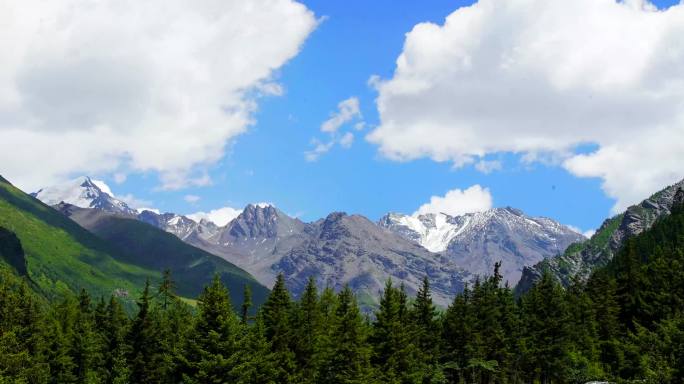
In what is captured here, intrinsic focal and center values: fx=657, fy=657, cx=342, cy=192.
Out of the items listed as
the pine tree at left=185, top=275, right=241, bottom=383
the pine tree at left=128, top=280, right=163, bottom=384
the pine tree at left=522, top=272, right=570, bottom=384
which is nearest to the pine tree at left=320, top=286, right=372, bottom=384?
the pine tree at left=185, top=275, right=241, bottom=383

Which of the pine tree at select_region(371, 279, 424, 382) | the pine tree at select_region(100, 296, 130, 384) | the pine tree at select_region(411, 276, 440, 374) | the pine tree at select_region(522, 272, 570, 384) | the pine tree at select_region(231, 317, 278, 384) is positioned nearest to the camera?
the pine tree at select_region(231, 317, 278, 384)

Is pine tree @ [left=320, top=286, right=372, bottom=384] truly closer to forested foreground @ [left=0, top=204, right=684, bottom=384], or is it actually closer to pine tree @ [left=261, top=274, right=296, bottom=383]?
forested foreground @ [left=0, top=204, right=684, bottom=384]

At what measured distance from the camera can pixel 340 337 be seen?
7131cm

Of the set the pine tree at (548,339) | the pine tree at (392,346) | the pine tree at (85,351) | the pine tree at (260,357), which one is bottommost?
the pine tree at (85,351)

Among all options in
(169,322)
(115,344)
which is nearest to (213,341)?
(169,322)

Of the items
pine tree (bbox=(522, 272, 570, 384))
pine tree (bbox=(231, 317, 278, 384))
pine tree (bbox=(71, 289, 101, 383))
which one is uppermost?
pine tree (bbox=(522, 272, 570, 384))

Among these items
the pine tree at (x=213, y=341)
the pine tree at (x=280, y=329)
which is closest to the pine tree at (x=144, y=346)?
the pine tree at (x=280, y=329)

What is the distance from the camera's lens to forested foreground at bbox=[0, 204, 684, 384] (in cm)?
6053

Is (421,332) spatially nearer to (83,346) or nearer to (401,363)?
(401,363)

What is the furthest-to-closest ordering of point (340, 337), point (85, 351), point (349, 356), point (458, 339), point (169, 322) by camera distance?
point (458, 339) → point (169, 322) → point (85, 351) → point (340, 337) → point (349, 356)

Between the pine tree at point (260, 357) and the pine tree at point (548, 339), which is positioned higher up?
the pine tree at point (548, 339)

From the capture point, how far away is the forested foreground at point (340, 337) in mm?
60531

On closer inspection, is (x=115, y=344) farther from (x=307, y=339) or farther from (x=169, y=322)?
(x=307, y=339)

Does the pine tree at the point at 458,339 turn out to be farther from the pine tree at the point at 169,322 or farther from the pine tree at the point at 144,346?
the pine tree at the point at 144,346
